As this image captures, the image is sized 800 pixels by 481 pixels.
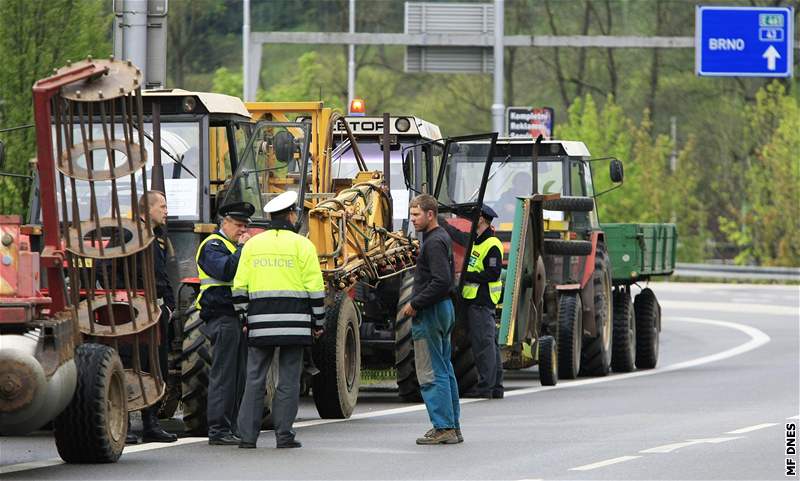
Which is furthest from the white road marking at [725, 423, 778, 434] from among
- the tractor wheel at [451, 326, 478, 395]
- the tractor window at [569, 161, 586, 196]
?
the tractor window at [569, 161, 586, 196]

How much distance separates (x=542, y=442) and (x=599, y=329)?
8.88 meters

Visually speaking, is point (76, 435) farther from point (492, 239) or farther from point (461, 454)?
point (492, 239)

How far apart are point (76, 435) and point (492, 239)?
686 cm

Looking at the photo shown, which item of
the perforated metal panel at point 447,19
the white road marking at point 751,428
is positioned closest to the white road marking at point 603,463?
the white road marking at point 751,428

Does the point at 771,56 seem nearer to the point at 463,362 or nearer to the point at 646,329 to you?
the point at 646,329

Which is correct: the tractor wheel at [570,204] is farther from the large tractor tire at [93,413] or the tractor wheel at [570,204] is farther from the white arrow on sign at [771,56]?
the white arrow on sign at [771,56]

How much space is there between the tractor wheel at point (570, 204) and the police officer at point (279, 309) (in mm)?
7872

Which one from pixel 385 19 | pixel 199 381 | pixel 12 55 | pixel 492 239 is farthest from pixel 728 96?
pixel 199 381

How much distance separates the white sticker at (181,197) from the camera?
16.0 m

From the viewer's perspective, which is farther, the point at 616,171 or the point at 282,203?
the point at 616,171

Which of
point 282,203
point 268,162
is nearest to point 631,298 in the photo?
point 268,162

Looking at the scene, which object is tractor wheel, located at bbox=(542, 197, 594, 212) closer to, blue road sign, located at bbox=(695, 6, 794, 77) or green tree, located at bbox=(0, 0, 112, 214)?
green tree, located at bbox=(0, 0, 112, 214)

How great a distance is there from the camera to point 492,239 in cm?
1866

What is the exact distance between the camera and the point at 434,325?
14672mm
